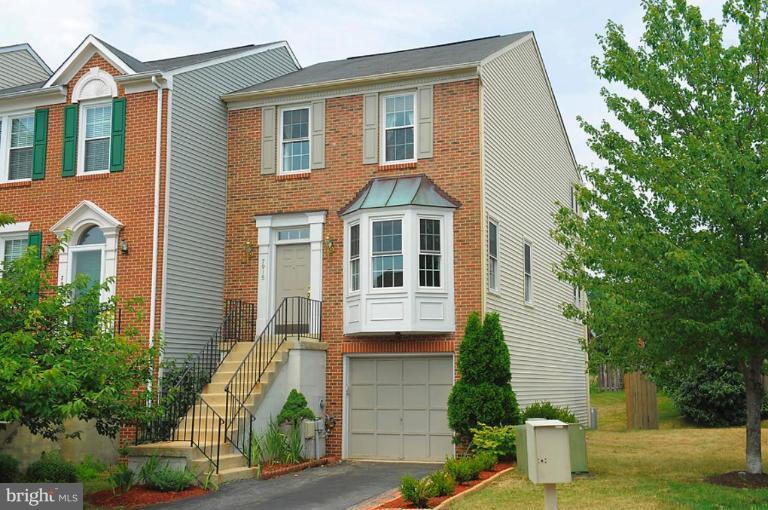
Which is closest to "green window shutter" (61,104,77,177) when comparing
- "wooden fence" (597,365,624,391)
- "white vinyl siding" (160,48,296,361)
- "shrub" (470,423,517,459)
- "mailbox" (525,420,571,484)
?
"white vinyl siding" (160,48,296,361)

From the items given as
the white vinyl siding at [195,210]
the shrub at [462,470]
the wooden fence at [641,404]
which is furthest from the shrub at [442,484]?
the wooden fence at [641,404]

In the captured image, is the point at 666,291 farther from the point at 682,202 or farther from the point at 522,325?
the point at 522,325

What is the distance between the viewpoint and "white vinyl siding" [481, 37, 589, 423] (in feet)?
→ 59.9

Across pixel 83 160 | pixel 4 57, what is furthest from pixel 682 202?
pixel 4 57

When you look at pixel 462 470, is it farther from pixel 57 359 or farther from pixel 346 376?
pixel 57 359

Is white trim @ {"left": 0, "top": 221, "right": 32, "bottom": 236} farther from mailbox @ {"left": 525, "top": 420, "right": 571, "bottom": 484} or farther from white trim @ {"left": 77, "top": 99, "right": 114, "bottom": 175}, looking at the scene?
mailbox @ {"left": 525, "top": 420, "right": 571, "bottom": 484}

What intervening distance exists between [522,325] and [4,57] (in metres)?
15.7

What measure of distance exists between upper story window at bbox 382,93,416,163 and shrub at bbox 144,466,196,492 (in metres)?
7.72

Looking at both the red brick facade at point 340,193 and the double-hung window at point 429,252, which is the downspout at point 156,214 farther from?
the double-hung window at point 429,252

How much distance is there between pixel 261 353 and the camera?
16.9 meters

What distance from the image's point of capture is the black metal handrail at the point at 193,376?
15.6m

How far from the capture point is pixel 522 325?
1972 centimetres

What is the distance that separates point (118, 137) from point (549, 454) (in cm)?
1236

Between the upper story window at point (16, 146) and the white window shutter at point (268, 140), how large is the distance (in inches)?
197
